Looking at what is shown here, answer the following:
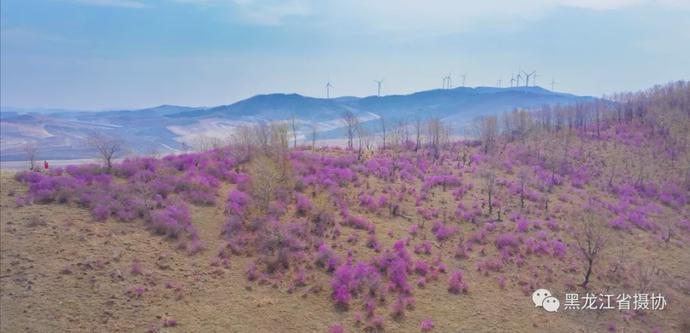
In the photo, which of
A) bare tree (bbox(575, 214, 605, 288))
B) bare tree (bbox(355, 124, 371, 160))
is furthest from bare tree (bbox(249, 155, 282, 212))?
bare tree (bbox(355, 124, 371, 160))

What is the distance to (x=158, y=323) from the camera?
72.3ft

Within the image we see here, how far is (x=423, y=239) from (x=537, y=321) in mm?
12403

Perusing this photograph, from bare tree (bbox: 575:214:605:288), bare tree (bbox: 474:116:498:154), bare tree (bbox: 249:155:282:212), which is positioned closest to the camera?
bare tree (bbox: 575:214:605:288)

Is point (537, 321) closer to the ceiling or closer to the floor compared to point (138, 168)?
closer to the floor

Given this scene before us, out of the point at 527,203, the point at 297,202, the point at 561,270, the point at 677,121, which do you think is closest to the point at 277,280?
the point at 297,202

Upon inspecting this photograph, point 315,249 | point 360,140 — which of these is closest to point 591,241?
point 315,249

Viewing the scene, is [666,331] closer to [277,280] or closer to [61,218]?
[277,280]

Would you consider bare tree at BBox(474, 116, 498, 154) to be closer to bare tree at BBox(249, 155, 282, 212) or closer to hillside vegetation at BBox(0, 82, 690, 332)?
hillside vegetation at BBox(0, 82, 690, 332)

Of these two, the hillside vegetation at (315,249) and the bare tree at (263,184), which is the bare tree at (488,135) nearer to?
the hillside vegetation at (315,249)

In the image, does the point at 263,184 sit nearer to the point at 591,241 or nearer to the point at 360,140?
the point at 591,241

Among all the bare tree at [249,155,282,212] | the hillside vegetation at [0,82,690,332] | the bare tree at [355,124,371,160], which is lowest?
the hillside vegetation at [0,82,690,332]

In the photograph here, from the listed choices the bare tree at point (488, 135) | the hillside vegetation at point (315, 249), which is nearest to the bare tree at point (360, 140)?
the hillside vegetation at point (315, 249)

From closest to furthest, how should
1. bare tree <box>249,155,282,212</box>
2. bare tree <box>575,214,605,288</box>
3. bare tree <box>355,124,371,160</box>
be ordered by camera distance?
bare tree <box>575,214,605,288</box> < bare tree <box>249,155,282,212</box> < bare tree <box>355,124,371,160</box>

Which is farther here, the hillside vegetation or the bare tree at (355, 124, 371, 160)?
the bare tree at (355, 124, 371, 160)
